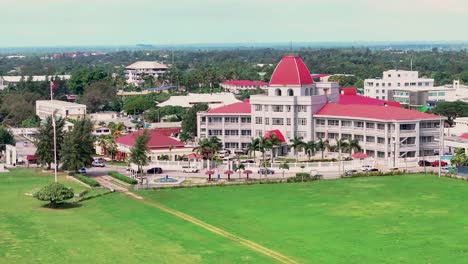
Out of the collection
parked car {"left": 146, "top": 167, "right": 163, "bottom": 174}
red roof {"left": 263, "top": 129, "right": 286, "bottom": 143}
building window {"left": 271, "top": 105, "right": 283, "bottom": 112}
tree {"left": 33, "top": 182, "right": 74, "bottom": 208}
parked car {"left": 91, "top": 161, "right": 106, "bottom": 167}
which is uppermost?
building window {"left": 271, "top": 105, "right": 283, "bottom": 112}

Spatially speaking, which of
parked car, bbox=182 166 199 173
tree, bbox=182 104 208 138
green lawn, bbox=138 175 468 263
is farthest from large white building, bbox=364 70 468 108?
green lawn, bbox=138 175 468 263

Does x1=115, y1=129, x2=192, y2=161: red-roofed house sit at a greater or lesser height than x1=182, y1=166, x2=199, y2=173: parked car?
greater

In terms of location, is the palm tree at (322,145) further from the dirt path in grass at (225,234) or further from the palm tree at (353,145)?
the dirt path in grass at (225,234)

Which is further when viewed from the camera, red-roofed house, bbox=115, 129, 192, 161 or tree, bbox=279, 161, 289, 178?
red-roofed house, bbox=115, 129, 192, 161

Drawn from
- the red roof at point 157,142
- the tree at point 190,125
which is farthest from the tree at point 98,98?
the red roof at point 157,142

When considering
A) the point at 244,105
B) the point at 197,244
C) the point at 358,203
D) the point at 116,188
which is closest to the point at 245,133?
the point at 244,105

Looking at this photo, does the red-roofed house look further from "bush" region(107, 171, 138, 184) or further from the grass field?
the grass field

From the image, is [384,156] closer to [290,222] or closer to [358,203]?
[358,203]
